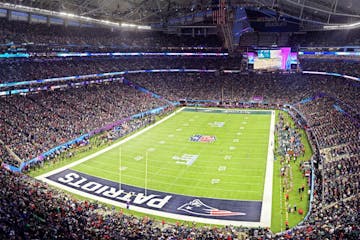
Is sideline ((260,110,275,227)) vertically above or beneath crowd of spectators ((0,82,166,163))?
beneath

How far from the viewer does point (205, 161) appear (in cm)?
3409

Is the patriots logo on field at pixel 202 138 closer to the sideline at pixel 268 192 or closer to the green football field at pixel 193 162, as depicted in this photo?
the green football field at pixel 193 162

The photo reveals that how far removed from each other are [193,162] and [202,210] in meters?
9.66

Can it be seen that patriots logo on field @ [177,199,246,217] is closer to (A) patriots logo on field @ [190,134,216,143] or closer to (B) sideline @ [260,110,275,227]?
(B) sideline @ [260,110,275,227]

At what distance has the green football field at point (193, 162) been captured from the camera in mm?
28250

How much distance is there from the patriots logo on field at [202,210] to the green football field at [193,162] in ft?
Result: 5.16

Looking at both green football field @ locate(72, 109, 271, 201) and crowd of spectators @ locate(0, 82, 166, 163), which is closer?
green football field @ locate(72, 109, 271, 201)

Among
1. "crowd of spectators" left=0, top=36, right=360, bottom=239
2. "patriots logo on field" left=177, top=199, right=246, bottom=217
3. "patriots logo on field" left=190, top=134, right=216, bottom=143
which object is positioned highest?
"crowd of spectators" left=0, top=36, right=360, bottom=239

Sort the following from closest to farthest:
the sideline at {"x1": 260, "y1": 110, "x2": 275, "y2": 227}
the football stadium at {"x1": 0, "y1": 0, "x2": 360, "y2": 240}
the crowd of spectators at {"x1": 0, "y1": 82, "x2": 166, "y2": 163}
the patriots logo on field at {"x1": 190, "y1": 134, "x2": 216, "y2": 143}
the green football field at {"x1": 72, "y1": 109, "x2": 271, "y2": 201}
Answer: the football stadium at {"x1": 0, "y1": 0, "x2": 360, "y2": 240} → the sideline at {"x1": 260, "y1": 110, "x2": 275, "y2": 227} → the green football field at {"x1": 72, "y1": 109, "x2": 271, "y2": 201} → the crowd of spectators at {"x1": 0, "y1": 82, "x2": 166, "y2": 163} → the patriots logo on field at {"x1": 190, "y1": 134, "x2": 216, "y2": 143}

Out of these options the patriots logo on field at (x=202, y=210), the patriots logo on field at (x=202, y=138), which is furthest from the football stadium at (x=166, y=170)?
the patriots logo on field at (x=202, y=138)

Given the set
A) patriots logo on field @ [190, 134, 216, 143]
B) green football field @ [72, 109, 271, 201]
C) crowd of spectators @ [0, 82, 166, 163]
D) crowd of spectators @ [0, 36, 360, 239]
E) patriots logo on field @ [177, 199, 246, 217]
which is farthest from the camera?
patriots logo on field @ [190, 134, 216, 143]

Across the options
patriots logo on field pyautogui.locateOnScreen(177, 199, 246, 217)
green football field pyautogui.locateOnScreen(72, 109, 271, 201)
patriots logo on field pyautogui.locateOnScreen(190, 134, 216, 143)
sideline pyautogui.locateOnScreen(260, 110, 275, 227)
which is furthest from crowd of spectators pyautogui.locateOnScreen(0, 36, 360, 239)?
patriots logo on field pyautogui.locateOnScreen(190, 134, 216, 143)

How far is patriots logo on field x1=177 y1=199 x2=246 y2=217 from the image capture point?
78.5 feet

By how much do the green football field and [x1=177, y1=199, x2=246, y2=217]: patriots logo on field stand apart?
5.16ft
